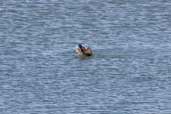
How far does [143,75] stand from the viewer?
4992 mm

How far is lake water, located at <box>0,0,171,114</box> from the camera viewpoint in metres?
4.77

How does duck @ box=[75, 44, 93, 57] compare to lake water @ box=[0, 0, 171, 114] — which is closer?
lake water @ box=[0, 0, 171, 114]

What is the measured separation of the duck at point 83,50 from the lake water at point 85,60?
3 cm

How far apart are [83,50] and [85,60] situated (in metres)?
0.10

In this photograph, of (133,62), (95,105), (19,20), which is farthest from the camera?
(19,20)

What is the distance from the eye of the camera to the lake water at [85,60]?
4766mm

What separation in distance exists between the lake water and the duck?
0.10 feet

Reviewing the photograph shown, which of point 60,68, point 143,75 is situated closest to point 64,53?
point 60,68

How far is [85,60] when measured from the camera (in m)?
5.12

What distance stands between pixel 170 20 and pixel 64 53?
75cm

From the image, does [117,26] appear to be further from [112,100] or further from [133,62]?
[112,100]

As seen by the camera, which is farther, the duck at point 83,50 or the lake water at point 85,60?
the duck at point 83,50

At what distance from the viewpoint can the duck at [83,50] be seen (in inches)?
199

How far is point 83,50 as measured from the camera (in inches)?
198
